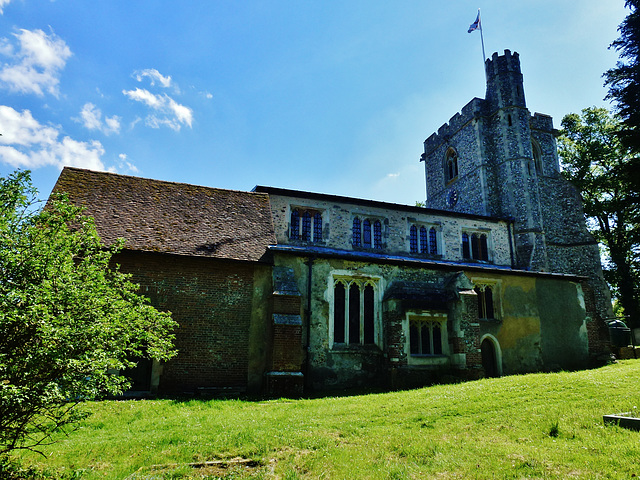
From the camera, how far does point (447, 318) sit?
15.0 meters

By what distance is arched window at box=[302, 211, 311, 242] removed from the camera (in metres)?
19.3

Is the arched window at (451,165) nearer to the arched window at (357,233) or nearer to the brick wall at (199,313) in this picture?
A: the arched window at (357,233)

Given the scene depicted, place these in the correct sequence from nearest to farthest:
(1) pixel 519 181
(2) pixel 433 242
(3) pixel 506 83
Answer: (2) pixel 433 242 → (1) pixel 519 181 → (3) pixel 506 83

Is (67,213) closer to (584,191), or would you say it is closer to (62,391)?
(62,391)

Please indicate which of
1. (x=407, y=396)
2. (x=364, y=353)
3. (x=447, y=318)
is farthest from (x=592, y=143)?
(x=407, y=396)

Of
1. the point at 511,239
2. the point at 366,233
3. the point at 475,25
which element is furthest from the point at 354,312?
the point at 475,25

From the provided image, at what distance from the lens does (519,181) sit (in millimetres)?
25438

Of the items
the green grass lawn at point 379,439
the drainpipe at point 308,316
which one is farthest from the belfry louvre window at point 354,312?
the green grass lawn at point 379,439

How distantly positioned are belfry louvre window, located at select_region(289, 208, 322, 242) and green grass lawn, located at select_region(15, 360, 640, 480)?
1038cm

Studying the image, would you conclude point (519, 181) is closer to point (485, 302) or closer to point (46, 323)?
point (485, 302)

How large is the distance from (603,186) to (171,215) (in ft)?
93.3

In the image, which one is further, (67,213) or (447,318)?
(447,318)

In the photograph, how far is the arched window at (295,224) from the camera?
19078 millimetres

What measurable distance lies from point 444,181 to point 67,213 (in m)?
28.2
